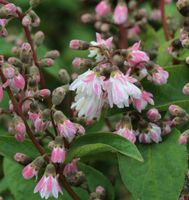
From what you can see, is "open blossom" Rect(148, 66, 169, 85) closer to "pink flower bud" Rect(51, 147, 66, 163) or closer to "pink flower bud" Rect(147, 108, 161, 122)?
"pink flower bud" Rect(147, 108, 161, 122)

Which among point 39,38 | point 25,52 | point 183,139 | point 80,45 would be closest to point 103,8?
point 39,38

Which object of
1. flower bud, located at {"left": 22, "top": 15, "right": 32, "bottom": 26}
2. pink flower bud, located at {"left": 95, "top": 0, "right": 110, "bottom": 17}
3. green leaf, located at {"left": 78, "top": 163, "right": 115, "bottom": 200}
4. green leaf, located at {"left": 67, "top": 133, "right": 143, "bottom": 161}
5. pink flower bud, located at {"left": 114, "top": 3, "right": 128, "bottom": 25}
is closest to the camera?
green leaf, located at {"left": 67, "top": 133, "right": 143, "bottom": 161}

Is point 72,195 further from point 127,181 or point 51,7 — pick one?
point 51,7

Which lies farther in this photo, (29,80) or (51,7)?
(51,7)

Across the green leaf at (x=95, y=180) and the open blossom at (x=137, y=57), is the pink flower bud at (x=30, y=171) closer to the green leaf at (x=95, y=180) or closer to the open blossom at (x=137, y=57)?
the green leaf at (x=95, y=180)

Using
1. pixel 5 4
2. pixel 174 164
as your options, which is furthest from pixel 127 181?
pixel 5 4

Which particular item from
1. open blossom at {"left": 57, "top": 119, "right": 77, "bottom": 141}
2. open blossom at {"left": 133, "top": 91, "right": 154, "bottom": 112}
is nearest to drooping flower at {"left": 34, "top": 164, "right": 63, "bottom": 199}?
open blossom at {"left": 57, "top": 119, "right": 77, "bottom": 141}
